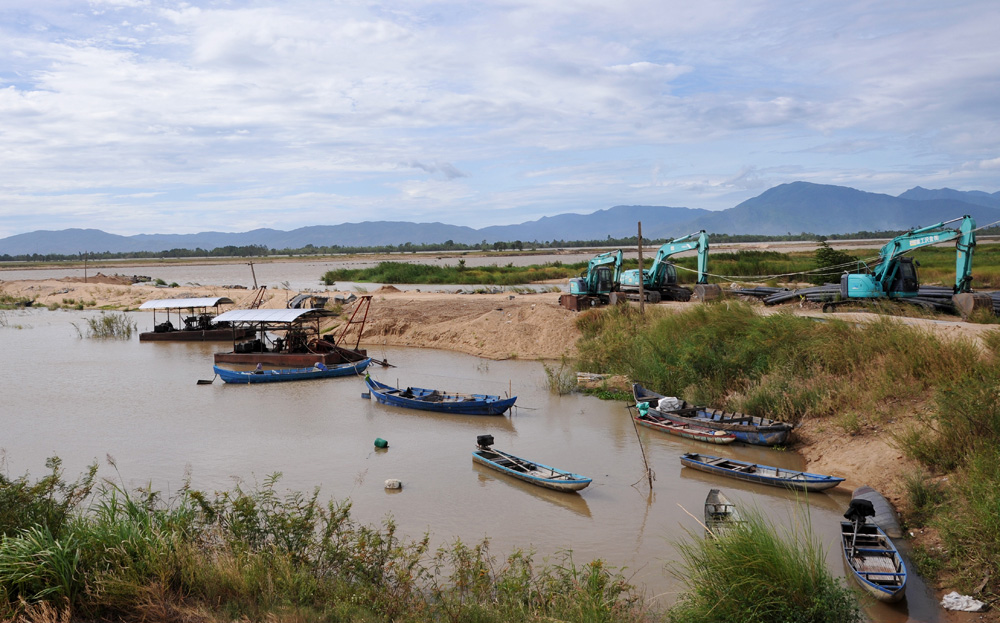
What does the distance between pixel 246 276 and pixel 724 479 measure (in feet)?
241

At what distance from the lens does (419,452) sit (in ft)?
53.5

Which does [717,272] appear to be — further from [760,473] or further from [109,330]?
[760,473]

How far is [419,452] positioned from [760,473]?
7.33 m

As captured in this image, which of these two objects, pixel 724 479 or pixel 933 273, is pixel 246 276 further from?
pixel 724 479

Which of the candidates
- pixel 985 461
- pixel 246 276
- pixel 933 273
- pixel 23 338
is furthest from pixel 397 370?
pixel 246 276

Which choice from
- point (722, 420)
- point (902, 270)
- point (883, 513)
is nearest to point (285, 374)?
point (722, 420)

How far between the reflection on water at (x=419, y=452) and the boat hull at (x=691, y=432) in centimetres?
19

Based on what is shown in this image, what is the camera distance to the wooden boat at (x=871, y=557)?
8695 millimetres

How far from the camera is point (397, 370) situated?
26.9m

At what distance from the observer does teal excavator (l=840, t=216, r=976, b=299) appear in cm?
2361

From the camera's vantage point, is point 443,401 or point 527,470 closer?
point 527,470

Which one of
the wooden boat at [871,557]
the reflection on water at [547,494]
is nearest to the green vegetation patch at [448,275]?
the reflection on water at [547,494]

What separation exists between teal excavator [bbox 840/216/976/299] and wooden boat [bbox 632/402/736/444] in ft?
41.6

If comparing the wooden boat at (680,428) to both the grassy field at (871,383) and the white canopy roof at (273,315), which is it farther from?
the white canopy roof at (273,315)
